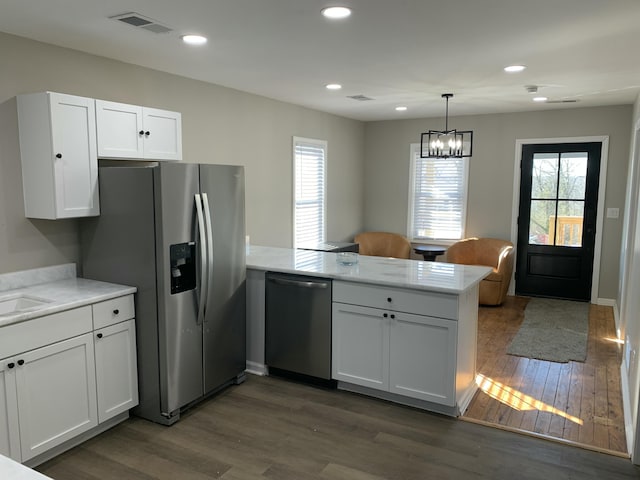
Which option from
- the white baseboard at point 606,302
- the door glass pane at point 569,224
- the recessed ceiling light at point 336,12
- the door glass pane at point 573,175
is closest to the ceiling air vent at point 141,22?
the recessed ceiling light at point 336,12

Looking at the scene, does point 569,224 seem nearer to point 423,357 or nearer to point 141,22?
point 423,357

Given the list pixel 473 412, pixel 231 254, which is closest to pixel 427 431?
pixel 473 412

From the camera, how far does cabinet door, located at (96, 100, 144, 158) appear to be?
324 cm

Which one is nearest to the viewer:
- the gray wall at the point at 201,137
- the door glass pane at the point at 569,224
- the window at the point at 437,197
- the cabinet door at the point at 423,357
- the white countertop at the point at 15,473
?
the white countertop at the point at 15,473

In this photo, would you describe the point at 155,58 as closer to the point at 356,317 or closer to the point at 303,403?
the point at 356,317

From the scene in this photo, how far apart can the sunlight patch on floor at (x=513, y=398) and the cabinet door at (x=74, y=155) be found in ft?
10.0

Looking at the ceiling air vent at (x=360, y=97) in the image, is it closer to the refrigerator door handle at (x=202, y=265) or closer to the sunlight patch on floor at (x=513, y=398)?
the refrigerator door handle at (x=202, y=265)

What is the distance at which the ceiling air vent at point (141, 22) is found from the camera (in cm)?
271

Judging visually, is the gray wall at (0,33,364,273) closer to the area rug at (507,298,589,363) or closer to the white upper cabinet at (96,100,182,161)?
the white upper cabinet at (96,100,182,161)

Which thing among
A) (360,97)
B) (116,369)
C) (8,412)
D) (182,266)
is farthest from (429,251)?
(8,412)

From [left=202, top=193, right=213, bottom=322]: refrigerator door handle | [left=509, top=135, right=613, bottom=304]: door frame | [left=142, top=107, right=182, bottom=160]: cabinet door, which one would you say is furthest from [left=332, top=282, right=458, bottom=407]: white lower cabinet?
[left=509, top=135, right=613, bottom=304]: door frame

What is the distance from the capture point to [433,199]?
287 inches

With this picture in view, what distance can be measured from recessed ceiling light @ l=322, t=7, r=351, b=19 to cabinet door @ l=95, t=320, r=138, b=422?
2.20 m

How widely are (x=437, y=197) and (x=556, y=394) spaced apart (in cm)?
400
